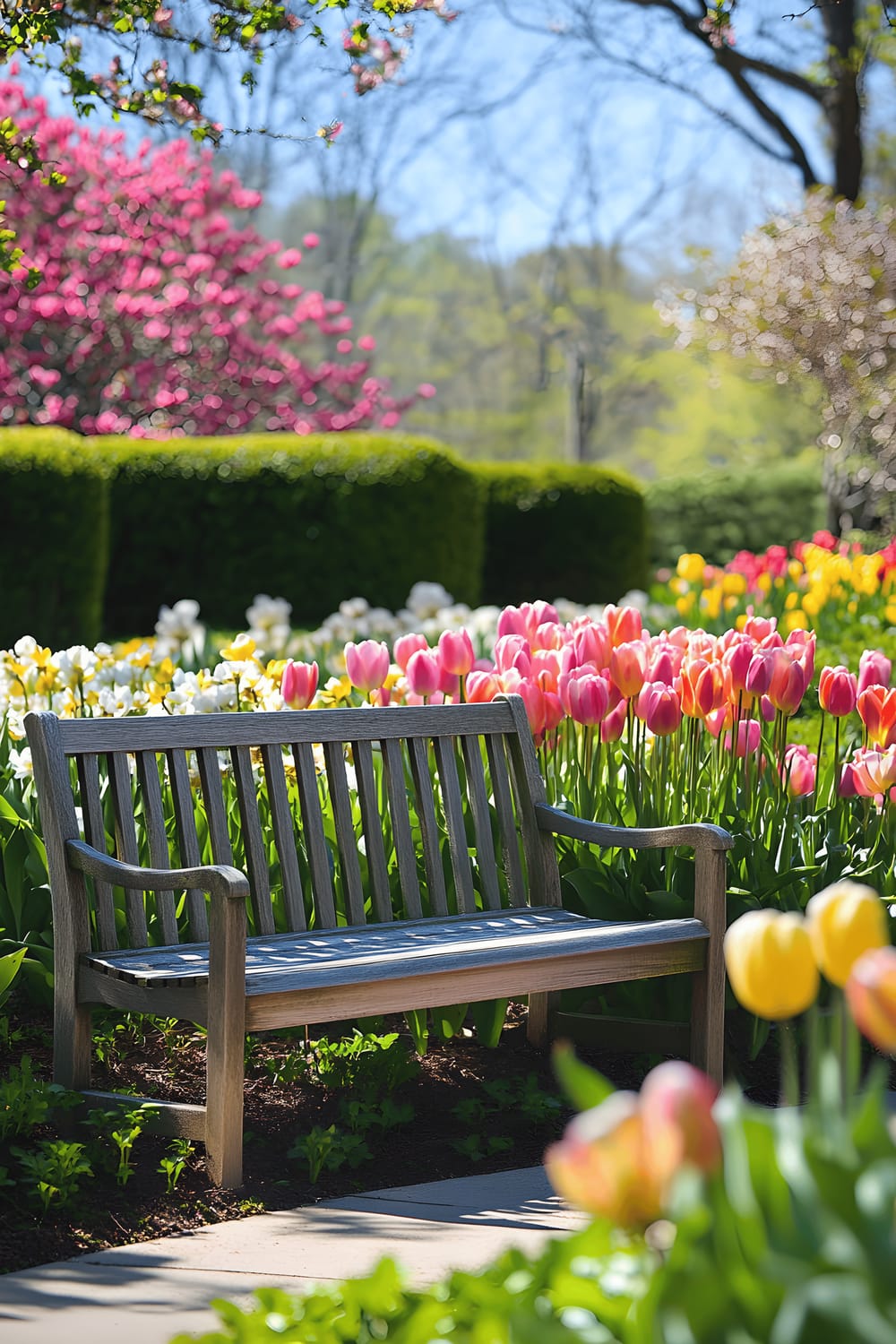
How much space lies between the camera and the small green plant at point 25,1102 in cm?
266

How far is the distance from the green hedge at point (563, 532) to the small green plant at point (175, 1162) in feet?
31.9

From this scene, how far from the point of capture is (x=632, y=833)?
3.23 m

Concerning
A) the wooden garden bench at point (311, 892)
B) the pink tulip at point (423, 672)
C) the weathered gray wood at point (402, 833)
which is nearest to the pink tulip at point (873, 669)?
the wooden garden bench at point (311, 892)

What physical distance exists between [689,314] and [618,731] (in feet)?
43.6

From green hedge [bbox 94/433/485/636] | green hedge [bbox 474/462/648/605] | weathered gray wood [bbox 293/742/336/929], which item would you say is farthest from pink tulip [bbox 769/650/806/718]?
green hedge [bbox 474/462/648/605]

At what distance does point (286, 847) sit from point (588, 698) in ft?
2.70

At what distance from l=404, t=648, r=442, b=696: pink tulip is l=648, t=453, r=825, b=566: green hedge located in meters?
17.3

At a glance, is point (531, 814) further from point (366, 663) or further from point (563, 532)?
point (563, 532)

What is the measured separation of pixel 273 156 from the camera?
28688mm

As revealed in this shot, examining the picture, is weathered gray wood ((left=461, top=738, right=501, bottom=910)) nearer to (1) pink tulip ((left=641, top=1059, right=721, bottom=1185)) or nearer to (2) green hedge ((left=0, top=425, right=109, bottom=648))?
(1) pink tulip ((left=641, top=1059, right=721, bottom=1185))

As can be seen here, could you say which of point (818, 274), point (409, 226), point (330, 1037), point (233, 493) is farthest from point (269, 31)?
point (409, 226)

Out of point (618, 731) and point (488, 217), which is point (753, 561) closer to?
point (618, 731)

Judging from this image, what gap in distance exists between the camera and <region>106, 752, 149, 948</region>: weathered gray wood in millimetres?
2955

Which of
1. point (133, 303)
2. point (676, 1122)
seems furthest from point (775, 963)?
point (133, 303)
